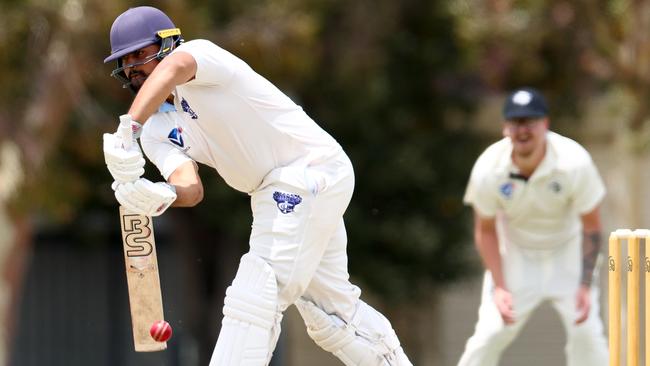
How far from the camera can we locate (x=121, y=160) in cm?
405

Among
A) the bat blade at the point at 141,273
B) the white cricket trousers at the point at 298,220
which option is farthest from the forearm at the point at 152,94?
the white cricket trousers at the point at 298,220

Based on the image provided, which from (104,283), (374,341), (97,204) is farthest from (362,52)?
(374,341)

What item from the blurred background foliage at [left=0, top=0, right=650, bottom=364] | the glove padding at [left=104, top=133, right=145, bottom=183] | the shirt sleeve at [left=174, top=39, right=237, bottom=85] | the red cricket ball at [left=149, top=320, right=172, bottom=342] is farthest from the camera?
the blurred background foliage at [left=0, top=0, right=650, bottom=364]

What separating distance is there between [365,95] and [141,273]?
738 centimetres

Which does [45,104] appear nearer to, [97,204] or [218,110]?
[97,204]

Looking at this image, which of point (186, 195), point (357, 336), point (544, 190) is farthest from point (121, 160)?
point (544, 190)

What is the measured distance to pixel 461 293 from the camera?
13516mm

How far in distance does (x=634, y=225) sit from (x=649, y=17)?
162cm

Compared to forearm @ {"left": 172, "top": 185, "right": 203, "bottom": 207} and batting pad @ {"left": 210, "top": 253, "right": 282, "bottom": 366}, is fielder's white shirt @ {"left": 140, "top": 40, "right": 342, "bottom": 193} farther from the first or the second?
batting pad @ {"left": 210, "top": 253, "right": 282, "bottom": 366}

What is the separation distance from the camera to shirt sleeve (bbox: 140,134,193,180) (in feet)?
14.9

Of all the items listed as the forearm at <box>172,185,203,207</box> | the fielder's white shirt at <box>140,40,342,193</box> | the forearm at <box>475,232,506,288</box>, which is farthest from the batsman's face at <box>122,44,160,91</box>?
the forearm at <box>475,232,506,288</box>

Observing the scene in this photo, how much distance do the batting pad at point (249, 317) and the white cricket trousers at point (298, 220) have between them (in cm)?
5

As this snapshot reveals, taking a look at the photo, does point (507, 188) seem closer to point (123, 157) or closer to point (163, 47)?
point (163, 47)

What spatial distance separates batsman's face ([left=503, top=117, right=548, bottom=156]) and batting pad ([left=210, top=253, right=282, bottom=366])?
1737 mm
